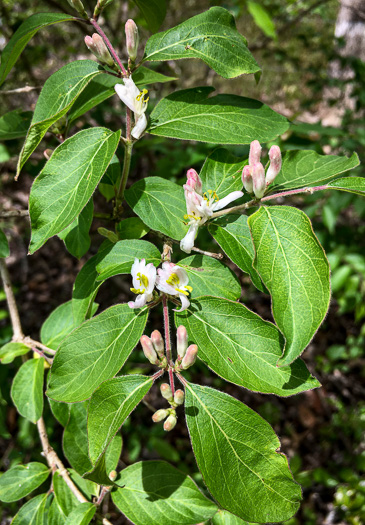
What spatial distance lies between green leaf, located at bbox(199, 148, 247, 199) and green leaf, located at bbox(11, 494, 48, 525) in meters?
1.09

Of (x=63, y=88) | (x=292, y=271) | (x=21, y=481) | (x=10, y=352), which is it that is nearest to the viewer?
(x=292, y=271)

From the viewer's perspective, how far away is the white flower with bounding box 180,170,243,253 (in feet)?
3.32

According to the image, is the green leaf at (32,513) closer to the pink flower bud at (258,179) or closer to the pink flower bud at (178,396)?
the pink flower bud at (178,396)

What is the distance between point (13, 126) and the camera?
1476 millimetres

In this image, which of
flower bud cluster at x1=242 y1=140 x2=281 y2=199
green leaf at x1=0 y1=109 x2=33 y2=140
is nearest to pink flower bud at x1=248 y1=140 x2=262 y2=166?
flower bud cluster at x1=242 y1=140 x2=281 y2=199

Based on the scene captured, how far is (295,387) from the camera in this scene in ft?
3.00

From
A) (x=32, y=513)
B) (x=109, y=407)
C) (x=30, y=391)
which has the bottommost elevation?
(x=32, y=513)

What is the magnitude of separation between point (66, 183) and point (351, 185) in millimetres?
617

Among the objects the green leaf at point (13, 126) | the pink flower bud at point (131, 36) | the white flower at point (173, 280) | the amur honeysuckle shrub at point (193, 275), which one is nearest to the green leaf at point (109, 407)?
the amur honeysuckle shrub at point (193, 275)

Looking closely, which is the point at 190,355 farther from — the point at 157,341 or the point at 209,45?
the point at 209,45

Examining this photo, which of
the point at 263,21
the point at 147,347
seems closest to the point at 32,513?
the point at 147,347

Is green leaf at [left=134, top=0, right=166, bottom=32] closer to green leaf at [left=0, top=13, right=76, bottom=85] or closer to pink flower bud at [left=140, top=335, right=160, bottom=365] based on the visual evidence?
green leaf at [left=0, top=13, right=76, bottom=85]

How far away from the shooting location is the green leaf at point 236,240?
1015mm

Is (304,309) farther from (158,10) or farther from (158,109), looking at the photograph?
(158,10)
